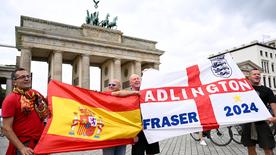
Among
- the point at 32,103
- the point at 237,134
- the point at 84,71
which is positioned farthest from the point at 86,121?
the point at 84,71

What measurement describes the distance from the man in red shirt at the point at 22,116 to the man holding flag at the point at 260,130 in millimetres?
3458

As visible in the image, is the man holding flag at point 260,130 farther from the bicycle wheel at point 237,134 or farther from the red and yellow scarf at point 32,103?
the bicycle wheel at point 237,134

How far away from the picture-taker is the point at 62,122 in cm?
356

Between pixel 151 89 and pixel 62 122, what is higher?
pixel 151 89

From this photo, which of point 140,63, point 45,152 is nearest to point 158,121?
point 45,152

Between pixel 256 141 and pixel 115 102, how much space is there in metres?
2.61

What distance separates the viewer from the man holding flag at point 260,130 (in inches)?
175

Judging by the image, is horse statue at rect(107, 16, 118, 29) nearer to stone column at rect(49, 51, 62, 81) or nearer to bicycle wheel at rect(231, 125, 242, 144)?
stone column at rect(49, 51, 62, 81)

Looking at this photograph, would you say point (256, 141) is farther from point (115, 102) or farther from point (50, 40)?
point (50, 40)

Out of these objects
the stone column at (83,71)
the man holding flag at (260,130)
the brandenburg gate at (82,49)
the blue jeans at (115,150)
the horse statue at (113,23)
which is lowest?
the blue jeans at (115,150)

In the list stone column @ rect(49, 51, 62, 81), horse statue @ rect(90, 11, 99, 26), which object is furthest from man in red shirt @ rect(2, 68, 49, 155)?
horse statue @ rect(90, 11, 99, 26)

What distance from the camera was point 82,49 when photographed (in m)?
37.8

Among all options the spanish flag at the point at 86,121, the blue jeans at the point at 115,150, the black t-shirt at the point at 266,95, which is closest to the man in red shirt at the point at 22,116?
the spanish flag at the point at 86,121

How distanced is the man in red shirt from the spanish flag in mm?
147
